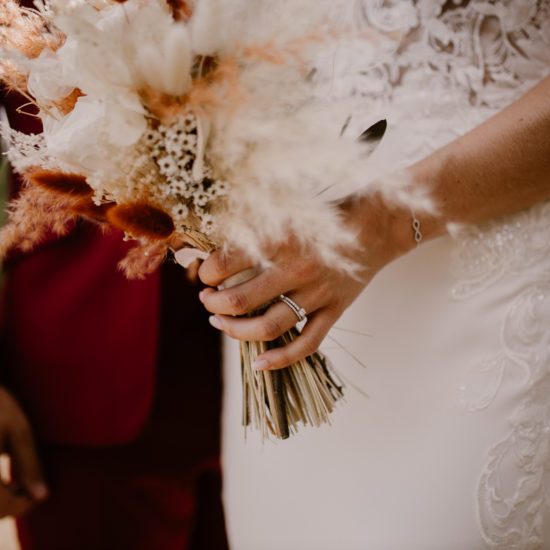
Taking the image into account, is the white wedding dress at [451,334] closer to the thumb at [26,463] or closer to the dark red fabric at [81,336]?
Result: the dark red fabric at [81,336]

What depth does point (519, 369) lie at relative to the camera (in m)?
Result: 0.74

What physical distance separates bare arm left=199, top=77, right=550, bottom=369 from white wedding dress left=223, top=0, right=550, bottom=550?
9 centimetres

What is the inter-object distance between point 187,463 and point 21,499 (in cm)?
45

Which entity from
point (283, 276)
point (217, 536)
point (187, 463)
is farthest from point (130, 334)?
point (217, 536)

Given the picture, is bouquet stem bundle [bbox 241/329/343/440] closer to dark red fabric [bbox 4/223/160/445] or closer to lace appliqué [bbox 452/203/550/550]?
lace appliqué [bbox 452/203/550/550]

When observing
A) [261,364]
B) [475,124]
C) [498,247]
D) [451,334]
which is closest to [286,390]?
[261,364]

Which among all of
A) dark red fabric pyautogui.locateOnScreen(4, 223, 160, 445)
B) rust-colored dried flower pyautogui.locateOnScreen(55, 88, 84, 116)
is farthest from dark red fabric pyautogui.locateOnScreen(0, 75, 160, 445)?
rust-colored dried flower pyautogui.locateOnScreen(55, 88, 84, 116)

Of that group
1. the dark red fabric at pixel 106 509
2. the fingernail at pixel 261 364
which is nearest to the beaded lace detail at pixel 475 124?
the fingernail at pixel 261 364

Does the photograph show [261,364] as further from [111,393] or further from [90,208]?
[111,393]

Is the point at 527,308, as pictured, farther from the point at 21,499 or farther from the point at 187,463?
the point at 21,499

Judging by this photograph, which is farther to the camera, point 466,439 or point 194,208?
point 466,439

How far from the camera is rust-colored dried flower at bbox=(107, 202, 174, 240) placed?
1.59ft

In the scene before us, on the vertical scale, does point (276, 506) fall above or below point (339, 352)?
below

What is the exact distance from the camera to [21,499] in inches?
48.3
